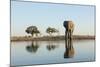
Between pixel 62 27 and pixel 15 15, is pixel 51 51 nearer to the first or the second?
pixel 62 27

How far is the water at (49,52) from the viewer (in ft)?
9.40

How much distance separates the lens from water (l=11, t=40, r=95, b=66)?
113 inches

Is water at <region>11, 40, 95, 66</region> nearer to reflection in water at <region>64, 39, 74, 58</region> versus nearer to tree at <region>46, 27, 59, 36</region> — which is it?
reflection in water at <region>64, 39, 74, 58</region>

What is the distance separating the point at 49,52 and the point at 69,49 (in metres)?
0.28

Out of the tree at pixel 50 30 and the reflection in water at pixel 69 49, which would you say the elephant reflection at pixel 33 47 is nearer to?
the tree at pixel 50 30

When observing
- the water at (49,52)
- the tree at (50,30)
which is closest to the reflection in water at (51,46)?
the water at (49,52)

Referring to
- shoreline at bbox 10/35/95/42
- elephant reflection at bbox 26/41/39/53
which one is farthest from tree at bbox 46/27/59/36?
elephant reflection at bbox 26/41/39/53

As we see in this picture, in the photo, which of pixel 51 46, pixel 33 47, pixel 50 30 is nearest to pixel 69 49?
pixel 51 46

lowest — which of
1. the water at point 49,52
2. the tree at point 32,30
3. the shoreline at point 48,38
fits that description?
the water at point 49,52

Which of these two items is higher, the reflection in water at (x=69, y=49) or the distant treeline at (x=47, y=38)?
the distant treeline at (x=47, y=38)

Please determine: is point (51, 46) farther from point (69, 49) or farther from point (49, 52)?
point (69, 49)

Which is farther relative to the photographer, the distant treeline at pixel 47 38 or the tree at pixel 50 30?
the tree at pixel 50 30
